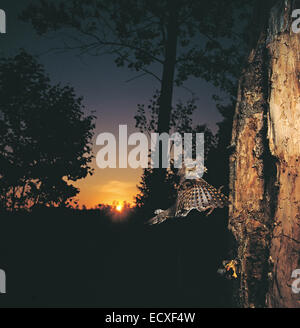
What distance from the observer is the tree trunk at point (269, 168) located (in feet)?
6.48

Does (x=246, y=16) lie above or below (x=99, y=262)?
above

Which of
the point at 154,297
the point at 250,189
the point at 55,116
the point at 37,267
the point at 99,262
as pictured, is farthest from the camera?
the point at 55,116

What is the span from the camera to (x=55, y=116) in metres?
9.84

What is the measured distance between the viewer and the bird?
9.02 feet

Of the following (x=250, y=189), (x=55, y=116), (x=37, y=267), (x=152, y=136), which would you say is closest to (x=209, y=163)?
(x=152, y=136)

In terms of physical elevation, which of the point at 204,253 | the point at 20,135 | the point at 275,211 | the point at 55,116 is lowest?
the point at 204,253

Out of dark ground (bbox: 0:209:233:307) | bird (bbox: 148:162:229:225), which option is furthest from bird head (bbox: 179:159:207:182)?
dark ground (bbox: 0:209:233:307)

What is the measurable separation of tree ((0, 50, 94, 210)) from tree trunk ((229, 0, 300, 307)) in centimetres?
819

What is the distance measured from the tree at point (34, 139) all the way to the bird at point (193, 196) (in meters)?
7.12

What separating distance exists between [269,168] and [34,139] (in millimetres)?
8822

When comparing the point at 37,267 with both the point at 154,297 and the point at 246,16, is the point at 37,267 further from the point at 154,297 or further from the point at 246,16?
the point at 246,16

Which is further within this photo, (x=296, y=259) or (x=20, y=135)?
(x=20, y=135)

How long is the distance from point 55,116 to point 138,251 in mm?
5840

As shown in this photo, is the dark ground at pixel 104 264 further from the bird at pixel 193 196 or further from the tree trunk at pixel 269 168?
the tree trunk at pixel 269 168
